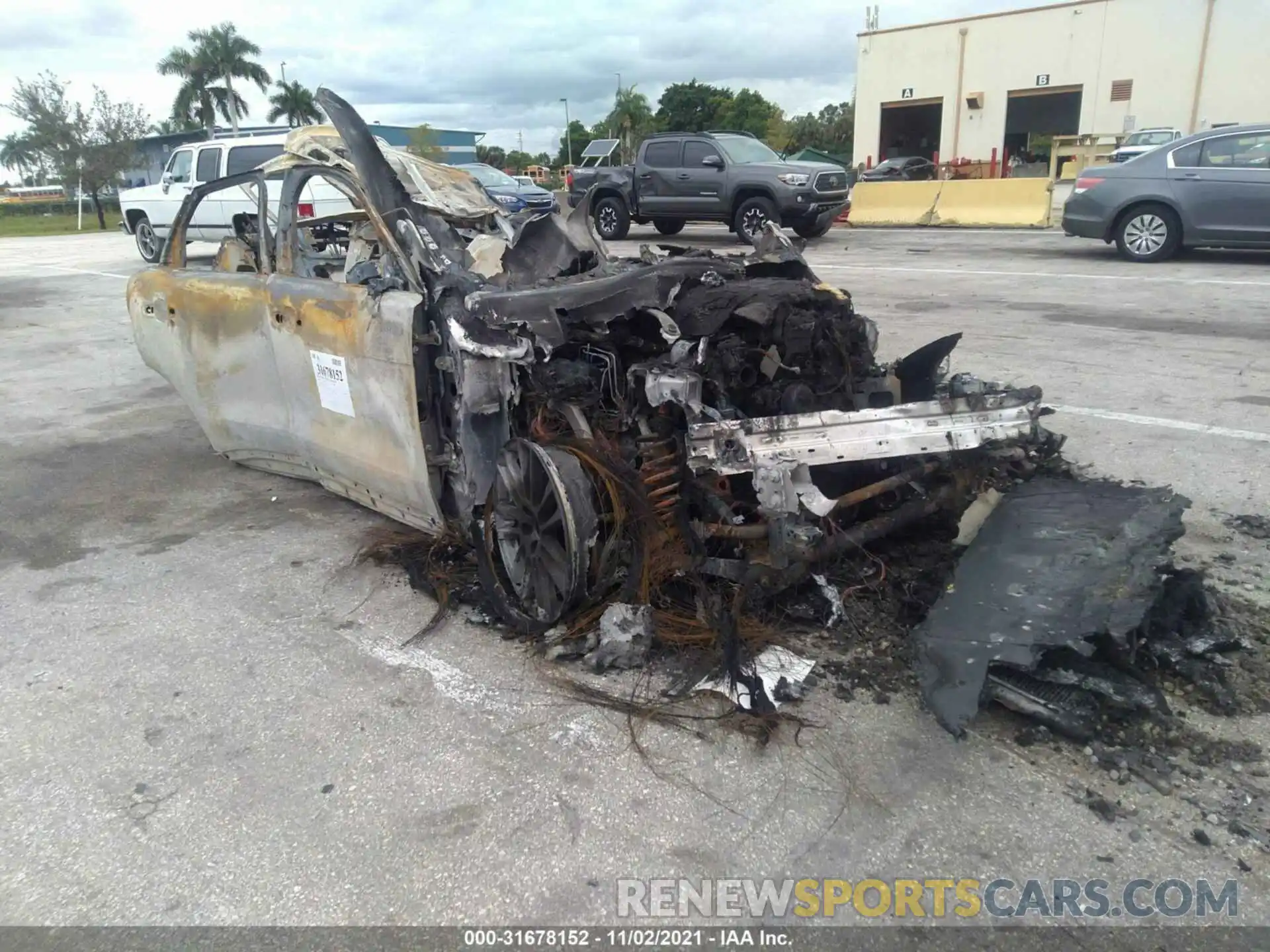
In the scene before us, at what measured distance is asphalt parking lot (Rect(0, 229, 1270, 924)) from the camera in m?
2.38

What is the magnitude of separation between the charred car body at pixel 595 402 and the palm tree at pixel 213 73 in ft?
211

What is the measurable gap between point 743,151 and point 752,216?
52.2 inches

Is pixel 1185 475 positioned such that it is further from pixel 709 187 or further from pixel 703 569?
pixel 709 187

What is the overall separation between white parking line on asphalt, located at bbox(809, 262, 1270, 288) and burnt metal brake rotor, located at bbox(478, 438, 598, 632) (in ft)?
32.6

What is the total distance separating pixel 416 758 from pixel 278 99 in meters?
73.5

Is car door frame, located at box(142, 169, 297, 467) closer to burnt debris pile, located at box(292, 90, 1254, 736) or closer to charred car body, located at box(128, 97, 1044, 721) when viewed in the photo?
charred car body, located at box(128, 97, 1044, 721)

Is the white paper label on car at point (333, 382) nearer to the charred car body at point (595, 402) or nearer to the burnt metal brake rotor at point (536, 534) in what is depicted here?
the charred car body at point (595, 402)

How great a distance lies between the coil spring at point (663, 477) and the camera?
3332 millimetres

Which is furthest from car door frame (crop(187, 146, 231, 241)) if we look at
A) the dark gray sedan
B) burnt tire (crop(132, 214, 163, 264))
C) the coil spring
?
the coil spring

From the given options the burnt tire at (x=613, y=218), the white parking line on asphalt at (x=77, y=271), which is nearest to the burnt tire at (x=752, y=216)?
the burnt tire at (x=613, y=218)

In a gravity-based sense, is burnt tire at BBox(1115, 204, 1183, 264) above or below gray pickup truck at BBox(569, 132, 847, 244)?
below

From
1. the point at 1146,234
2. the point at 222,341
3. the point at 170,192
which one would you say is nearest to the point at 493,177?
the point at 170,192

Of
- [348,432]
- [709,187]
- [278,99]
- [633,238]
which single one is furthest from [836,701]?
[278,99]

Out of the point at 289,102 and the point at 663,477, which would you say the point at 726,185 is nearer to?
the point at 663,477
